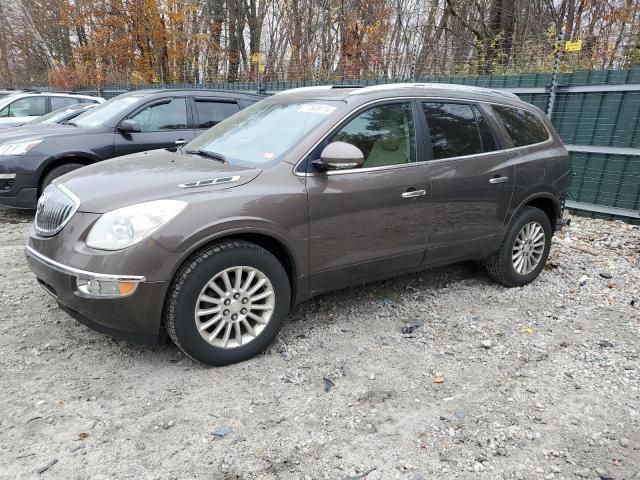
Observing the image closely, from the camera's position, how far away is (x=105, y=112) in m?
7.09

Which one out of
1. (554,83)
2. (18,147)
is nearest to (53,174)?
(18,147)

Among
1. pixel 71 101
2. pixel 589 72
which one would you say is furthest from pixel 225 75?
pixel 589 72

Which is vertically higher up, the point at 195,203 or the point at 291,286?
the point at 195,203

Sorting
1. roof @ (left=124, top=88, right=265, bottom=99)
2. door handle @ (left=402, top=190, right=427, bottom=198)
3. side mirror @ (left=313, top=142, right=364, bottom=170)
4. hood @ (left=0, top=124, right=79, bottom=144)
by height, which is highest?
roof @ (left=124, top=88, right=265, bottom=99)

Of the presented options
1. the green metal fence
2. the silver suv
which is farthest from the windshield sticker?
the silver suv

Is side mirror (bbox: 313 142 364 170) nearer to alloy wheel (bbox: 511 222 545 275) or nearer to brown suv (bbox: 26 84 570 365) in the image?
brown suv (bbox: 26 84 570 365)

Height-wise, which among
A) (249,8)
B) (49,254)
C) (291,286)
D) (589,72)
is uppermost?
(249,8)

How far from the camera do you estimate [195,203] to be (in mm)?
2943

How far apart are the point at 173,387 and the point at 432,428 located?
153 cm

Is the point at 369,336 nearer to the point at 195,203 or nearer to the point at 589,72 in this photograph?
the point at 195,203

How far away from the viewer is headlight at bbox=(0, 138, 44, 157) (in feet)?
20.5

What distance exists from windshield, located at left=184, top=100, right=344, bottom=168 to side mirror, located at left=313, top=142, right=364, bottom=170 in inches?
9.8

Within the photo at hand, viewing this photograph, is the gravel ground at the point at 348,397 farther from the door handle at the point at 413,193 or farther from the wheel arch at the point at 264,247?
the door handle at the point at 413,193

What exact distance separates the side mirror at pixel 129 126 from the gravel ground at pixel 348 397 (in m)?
2.86
